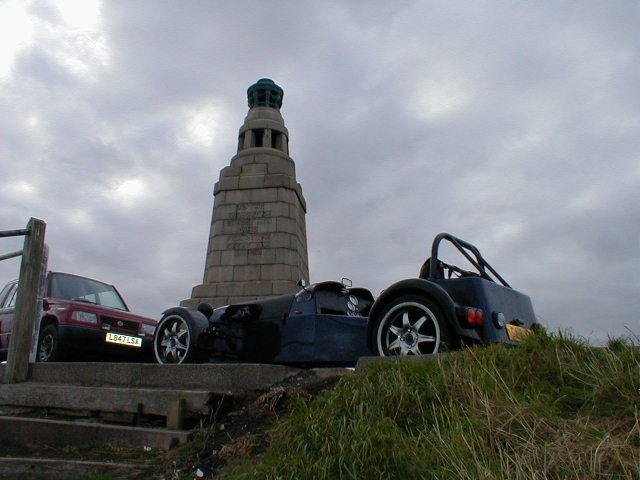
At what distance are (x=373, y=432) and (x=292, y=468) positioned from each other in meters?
0.48

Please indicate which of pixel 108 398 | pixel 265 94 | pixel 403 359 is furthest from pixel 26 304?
pixel 265 94

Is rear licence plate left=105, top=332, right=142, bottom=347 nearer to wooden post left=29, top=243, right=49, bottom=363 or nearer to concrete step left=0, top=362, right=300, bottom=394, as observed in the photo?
wooden post left=29, top=243, right=49, bottom=363

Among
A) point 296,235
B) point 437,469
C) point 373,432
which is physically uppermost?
point 296,235

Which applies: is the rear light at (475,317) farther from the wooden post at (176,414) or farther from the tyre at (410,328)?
the wooden post at (176,414)

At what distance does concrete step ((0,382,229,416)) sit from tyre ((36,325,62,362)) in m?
1.49

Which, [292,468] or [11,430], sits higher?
[11,430]

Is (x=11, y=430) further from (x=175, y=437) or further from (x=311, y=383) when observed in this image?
(x=311, y=383)

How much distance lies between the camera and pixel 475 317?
14.6 feet

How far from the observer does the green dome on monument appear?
17469 mm

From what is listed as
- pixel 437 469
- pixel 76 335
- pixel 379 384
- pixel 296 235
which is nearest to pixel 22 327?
pixel 76 335

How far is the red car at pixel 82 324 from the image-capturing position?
7586 mm

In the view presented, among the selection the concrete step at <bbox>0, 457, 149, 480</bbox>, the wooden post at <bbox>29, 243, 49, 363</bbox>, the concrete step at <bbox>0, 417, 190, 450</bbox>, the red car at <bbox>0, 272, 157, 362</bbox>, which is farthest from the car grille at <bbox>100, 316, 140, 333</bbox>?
the concrete step at <bbox>0, 457, 149, 480</bbox>

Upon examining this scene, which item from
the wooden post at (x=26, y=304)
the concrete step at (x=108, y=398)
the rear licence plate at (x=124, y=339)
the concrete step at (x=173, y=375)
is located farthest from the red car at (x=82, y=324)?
the concrete step at (x=108, y=398)

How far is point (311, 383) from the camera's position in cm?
418
